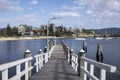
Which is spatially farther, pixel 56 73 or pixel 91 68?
pixel 56 73

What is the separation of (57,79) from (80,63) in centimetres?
179

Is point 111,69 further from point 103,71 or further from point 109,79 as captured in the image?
point 109,79

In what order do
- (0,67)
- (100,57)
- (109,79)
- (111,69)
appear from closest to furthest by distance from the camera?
(111,69), (0,67), (109,79), (100,57)

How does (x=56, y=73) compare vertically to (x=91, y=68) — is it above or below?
below

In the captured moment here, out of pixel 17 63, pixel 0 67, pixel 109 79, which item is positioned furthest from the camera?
pixel 109 79

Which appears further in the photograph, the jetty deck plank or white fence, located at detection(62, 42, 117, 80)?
the jetty deck plank

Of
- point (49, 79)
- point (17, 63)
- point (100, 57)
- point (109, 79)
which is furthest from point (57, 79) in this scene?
point (100, 57)

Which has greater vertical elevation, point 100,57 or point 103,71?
point 103,71

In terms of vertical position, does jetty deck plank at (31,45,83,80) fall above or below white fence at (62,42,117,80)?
below

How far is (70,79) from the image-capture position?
13.5 m

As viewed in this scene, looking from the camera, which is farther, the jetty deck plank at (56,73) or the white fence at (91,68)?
the jetty deck plank at (56,73)

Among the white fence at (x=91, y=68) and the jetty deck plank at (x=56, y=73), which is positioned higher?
the white fence at (x=91, y=68)

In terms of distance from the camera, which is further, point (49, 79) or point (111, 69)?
point (49, 79)

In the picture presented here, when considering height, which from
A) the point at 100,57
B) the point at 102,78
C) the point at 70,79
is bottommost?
the point at 100,57
